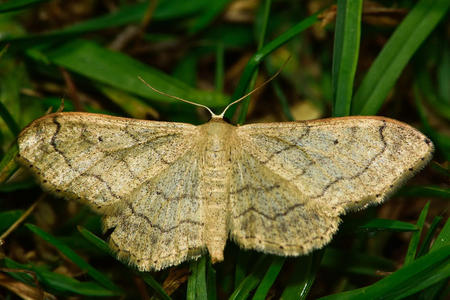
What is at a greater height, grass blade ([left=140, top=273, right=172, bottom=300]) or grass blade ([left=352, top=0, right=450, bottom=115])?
grass blade ([left=352, top=0, right=450, bottom=115])

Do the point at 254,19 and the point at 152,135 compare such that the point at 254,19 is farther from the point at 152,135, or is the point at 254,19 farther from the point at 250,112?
the point at 152,135

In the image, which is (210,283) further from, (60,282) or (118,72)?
(118,72)

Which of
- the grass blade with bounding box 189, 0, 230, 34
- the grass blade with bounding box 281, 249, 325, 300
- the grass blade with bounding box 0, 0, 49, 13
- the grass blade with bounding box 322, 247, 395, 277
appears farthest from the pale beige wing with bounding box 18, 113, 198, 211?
the grass blade with bounding box 189, 0, 230, 34

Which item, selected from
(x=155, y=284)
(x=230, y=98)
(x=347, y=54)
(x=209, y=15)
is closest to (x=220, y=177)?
(x=155, y=284)

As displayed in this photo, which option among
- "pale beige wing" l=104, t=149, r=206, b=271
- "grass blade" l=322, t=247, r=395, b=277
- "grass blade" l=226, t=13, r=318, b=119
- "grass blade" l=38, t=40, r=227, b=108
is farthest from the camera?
"grass blade" l=38, t=40, r=227, b=108

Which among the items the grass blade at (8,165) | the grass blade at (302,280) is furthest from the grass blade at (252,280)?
the grass blade at (8,165)

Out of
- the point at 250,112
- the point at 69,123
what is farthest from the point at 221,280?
the point at 250,112

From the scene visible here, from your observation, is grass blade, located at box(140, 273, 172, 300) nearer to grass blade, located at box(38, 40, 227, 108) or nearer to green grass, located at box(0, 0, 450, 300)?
green grass, located at box(0, 0, 450, 300)
